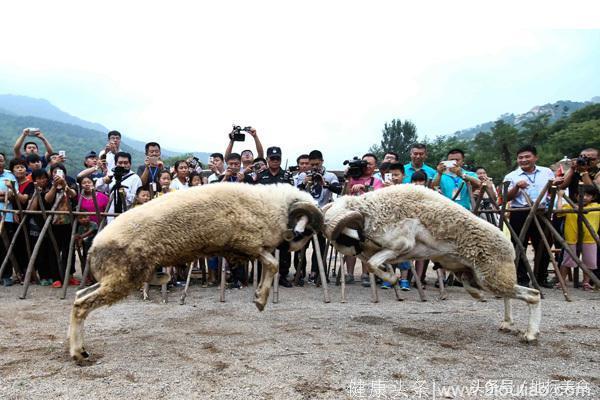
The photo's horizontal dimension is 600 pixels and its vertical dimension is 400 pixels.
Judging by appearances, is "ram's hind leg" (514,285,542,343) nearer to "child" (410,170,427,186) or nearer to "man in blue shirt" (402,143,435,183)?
"child" (410,170,427,186)

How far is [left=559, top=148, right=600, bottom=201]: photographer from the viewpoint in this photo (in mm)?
8609

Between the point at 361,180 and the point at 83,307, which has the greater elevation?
the point at 361,180

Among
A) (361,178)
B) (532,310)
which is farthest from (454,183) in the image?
(532,310)

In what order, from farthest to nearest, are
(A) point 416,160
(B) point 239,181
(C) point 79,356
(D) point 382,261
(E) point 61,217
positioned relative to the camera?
(A) point 416,160 < (E) point 61,217 < (B) point 239,181 < (D) point 382,261 < (C) point 79,356

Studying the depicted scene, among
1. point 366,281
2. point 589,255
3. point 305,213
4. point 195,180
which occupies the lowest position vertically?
point 366,281

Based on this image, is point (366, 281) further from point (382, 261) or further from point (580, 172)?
point (580, 172)

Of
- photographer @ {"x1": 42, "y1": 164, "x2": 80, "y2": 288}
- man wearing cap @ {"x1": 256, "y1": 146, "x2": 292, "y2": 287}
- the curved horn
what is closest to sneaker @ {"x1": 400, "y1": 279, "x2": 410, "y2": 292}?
man wearing cap @ {"x1": 256, "y1": 146, "x2": 292, "y2": 287}

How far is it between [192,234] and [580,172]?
8615 mm

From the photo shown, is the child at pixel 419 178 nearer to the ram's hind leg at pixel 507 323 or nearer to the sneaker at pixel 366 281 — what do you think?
the sneaker at pixel 366 281

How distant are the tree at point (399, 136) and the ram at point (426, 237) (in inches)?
2662

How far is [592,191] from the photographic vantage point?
9.36m

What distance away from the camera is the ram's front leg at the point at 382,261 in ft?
19.2

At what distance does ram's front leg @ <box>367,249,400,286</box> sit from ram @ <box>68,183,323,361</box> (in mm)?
891

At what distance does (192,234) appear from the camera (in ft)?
17.2
